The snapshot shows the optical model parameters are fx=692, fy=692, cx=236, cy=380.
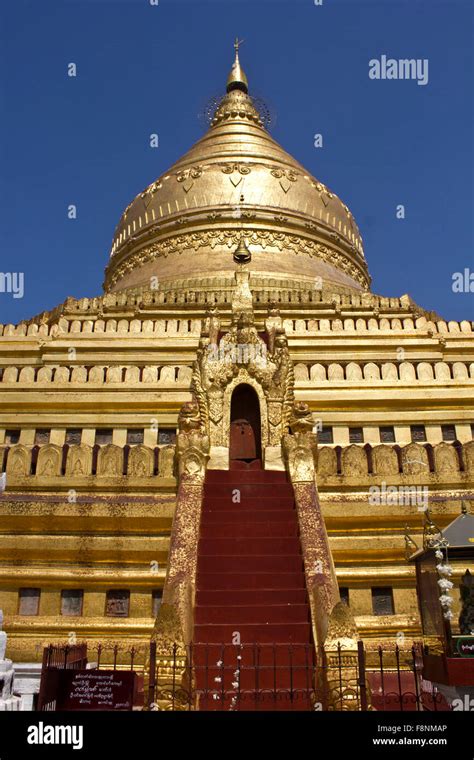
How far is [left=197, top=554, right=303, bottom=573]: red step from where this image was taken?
1012 centimetres

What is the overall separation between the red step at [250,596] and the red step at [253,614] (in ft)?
0.39

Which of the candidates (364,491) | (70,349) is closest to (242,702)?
(364,491)

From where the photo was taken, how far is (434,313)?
26.5 m

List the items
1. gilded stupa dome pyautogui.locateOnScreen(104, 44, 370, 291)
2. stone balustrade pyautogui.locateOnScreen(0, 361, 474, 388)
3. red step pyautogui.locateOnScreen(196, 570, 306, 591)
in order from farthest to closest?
gilded stupa dome pyautogui.locateOnScreen(104, 44, 370, 291) < stone balustrade pyautogui.locateOnScreen(0, 361, 474, 388) < red step pyautogui.locateOnScreen(196, 570, 306, 591)

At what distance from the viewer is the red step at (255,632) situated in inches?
351

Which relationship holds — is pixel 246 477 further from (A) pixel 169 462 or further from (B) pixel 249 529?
(A) pixel 169 462

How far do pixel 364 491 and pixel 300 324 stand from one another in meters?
8.28

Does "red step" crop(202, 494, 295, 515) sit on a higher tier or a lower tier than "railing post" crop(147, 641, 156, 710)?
higher

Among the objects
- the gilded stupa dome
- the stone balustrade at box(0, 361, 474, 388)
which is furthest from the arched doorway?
the gilded stupa dome

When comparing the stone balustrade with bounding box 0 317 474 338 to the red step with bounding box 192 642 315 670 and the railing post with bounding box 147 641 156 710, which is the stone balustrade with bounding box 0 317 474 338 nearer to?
the red step with bounding box 192 642 315 670

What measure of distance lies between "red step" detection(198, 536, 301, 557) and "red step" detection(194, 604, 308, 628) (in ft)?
3.71

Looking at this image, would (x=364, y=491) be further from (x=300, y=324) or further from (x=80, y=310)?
(x=80, y=310)

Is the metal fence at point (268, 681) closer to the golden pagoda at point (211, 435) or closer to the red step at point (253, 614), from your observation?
the golden pagoda at point (211, 435)

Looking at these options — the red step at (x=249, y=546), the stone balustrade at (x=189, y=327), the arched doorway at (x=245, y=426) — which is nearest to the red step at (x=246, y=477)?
the arched doorway at (x=245, y=426)
